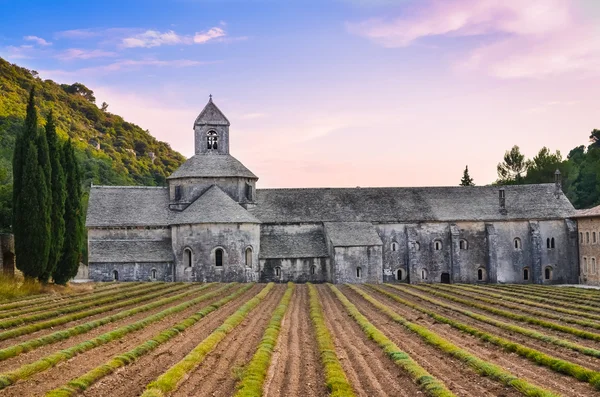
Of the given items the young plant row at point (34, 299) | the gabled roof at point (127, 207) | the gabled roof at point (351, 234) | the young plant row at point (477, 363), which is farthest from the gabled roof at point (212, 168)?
the young plant row at point (477, 363)

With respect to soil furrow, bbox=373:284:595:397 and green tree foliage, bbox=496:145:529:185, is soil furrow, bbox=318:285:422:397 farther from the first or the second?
green tree foliage, bbox=496:145:529:185

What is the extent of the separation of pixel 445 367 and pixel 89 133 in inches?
5215

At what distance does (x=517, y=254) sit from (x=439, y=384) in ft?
169

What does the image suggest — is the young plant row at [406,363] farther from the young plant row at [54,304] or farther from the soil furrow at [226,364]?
the young plant row at [54,304]

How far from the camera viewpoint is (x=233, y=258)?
185 feet

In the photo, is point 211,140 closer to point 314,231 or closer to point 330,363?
point 314,231

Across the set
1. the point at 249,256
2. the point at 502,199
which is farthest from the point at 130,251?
the point at 502,199

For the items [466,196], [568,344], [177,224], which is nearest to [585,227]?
[466,196]

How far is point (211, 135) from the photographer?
66938 millimetres

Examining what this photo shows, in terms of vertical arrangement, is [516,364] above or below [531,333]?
below

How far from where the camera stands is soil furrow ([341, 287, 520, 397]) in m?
16.1

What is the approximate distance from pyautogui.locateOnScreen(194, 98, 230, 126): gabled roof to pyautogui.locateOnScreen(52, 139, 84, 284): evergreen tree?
65.0ft

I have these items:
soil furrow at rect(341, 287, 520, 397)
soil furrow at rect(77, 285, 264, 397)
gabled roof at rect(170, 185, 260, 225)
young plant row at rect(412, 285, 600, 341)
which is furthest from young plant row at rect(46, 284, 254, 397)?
gabled roof at rect(170, 185, 260, 225)

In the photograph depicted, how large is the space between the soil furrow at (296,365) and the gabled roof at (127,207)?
3404 cm
